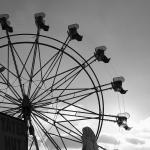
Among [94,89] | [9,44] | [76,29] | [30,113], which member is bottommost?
[30,113]

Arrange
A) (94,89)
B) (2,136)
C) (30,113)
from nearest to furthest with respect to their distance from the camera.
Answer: (2,136)
(30,113)
(94,89)

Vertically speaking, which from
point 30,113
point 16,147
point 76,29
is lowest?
point 16,147

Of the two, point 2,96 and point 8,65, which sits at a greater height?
point 8,65

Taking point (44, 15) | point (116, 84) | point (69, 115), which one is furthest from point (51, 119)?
point (44, 15)

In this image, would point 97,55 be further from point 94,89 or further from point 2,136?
point 2,136

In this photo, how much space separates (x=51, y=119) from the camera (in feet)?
67.9

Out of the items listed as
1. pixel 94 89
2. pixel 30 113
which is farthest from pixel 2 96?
pixel 94 89

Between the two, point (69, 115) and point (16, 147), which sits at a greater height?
point (69, 115)

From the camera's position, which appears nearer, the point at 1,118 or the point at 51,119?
the point at 1,118

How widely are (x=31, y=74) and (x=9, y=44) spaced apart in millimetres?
1948

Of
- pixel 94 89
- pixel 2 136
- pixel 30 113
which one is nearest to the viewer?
pixel 2 136

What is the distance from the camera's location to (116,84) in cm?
Answer: 2136

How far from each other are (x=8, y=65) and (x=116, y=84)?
19.1 ft

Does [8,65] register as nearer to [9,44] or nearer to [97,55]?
[9,44]
